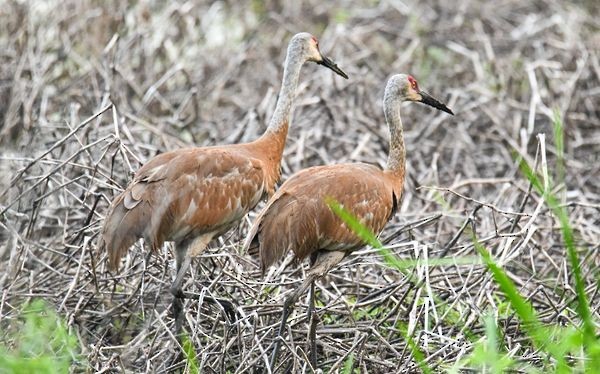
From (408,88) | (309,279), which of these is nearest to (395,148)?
(408,88)

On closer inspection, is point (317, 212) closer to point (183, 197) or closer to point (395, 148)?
point (183, 197)

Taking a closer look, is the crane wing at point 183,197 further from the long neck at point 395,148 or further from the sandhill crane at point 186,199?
the long neck at point 395,148

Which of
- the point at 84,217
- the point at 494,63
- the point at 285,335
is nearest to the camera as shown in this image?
the point at 285,335

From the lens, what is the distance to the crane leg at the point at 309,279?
15.4 feet

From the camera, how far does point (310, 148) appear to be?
691 cm

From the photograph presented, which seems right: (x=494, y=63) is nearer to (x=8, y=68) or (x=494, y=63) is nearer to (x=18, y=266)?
(x=8, y=68)

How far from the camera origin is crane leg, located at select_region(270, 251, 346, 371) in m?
4.71

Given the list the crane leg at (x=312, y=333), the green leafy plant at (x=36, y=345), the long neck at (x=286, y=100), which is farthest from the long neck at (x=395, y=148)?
the green leafy plant at (x=36, y=345)

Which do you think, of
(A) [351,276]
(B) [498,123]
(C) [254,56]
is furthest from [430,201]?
(C) [254,56]

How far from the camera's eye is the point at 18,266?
527 cm

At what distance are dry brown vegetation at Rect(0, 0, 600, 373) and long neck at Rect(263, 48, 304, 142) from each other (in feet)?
1.93

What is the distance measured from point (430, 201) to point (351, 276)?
3.32ft

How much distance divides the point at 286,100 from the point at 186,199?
85 centimetres

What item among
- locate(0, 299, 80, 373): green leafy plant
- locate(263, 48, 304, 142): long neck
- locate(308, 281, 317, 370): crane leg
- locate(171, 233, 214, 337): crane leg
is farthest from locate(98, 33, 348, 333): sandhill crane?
locate(308, 281, 317, 370): crane leg
